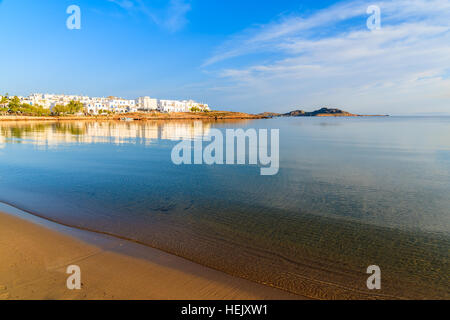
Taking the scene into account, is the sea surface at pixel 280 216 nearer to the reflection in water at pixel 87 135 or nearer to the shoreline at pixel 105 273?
the shoreline at pixel 105 273

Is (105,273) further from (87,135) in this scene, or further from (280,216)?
(87,135)

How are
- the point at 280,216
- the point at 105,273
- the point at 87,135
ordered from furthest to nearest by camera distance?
the point at 87,135, the point at 280,216, the point at 105,273

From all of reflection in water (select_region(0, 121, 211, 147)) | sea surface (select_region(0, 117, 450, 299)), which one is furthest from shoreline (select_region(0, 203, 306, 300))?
reflection in water (select_region(0, 121, 211, 147))

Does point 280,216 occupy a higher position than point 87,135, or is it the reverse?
point 87,135

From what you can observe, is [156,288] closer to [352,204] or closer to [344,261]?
[344,261]

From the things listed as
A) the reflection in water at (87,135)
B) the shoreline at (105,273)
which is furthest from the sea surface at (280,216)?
the reflection in water at (87,135)

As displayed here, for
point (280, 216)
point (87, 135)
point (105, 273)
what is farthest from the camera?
point (87, 135)

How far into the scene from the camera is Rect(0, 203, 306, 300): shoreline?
181 inches

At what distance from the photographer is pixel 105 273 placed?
5180mm

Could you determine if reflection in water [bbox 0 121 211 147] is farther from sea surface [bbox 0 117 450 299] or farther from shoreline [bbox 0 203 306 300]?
shoreline [bbox 0 203 306 300]

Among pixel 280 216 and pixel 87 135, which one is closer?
pixel 280 216

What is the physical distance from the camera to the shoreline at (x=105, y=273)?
459 centimetres

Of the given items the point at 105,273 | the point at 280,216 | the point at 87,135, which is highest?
the point at 87,135

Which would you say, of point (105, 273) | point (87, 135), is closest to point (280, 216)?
point (105, 273)
